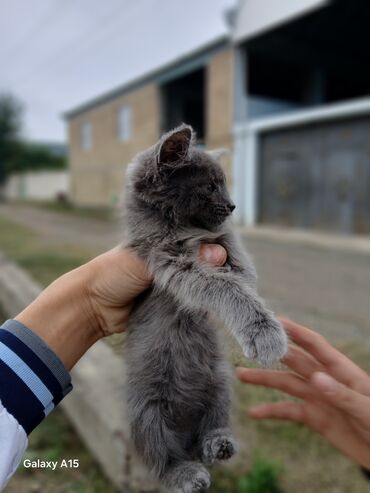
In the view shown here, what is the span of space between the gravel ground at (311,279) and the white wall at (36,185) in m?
20.0

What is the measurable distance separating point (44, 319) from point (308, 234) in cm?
1061

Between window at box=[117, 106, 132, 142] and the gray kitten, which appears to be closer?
the gray kitten

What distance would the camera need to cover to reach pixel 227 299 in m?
1.56

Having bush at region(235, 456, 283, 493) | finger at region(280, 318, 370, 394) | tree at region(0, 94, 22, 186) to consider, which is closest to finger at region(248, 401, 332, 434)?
finger at region(280, 318, 370, 394)

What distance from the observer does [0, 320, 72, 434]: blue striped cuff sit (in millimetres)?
1514

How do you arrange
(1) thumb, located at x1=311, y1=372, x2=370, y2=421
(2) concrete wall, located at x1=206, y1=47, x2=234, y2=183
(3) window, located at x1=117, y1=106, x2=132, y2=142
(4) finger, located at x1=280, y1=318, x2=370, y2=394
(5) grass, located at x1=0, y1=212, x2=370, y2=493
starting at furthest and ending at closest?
(3) window, located at x1=117, y1=106, x2=132, y2=142 < (2) concrete wall, located at x1=206, y1=47, x2=234, y2=183 < (5) grass, located at x1=0, y1=212, x2=370, y2=493 < (4) finger, located at x1=280, y1=318, x2=370, y2=394 < (1) thumb, located at x1=311, y1=372, x2=370, y2=421

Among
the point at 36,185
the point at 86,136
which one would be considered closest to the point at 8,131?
the point at 36,185

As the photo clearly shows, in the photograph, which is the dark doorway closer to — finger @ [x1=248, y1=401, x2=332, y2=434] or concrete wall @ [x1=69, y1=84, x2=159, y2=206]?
concrete wall @ [x1=69, y1=84, x2=159, y2=206]

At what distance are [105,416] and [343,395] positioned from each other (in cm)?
217

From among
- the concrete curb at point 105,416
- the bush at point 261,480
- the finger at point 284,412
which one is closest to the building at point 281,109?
the concrete curb at point 105,416

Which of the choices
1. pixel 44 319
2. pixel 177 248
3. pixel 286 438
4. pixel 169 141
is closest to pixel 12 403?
pixel 44 319

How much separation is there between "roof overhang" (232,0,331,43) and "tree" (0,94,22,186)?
25.3 m

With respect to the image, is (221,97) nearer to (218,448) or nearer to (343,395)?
(343,395)

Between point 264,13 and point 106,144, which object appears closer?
point 264,13
